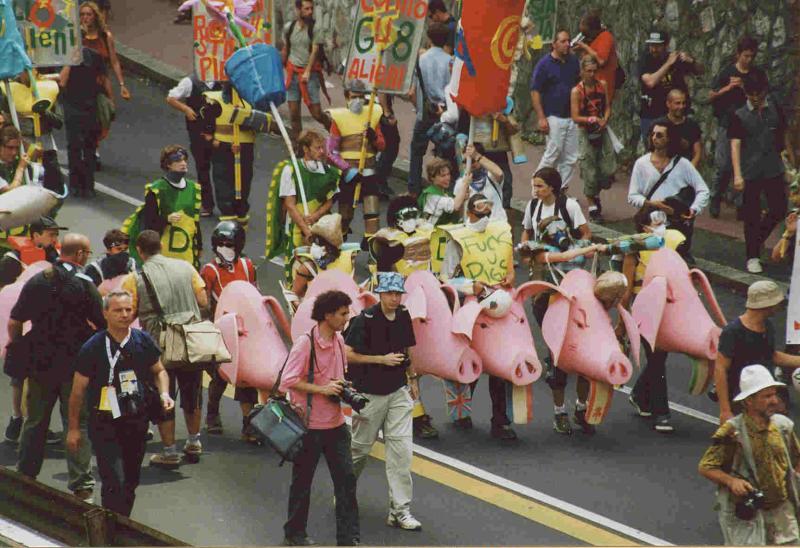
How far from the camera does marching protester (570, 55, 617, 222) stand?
19.7 metres

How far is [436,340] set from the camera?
45.9 ft

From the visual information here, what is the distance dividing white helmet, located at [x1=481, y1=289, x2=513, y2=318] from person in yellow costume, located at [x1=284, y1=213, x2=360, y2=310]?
111cm

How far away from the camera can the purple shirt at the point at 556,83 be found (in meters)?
19.8

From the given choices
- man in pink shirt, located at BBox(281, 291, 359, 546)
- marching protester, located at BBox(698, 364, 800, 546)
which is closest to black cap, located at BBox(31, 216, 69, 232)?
man in pink shirt, located at BBox(281, 291, 359, 546)

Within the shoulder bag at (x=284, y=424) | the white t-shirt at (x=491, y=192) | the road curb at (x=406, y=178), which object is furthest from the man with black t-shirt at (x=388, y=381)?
the road curb at (x=406, y=178)

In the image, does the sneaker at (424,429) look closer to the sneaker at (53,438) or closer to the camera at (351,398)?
the camera at (351,398)

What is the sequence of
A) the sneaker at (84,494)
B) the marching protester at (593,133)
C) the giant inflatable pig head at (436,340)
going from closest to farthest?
1. the sneaker at (84,494)
2. the giant inflatable pig head at (436,340)
3. the marching protester at (593,133)

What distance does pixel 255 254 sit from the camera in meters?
19.2

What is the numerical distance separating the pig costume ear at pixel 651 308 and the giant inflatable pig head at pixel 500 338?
897 millimetres

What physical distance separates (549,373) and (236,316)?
288 cm

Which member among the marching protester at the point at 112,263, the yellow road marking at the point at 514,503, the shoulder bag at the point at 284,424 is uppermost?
the marching protester at the point at 112,263

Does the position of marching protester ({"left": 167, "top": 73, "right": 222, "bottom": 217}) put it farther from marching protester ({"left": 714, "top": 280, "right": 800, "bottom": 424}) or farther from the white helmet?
marching protester ({"left": 714, "top": 280, "right": 800, "bottom": 424})

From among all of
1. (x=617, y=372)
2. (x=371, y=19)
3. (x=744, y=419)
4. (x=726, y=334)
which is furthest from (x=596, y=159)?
(x=744, y=419)

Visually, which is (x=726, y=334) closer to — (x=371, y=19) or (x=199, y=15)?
(x=371, y=19)
